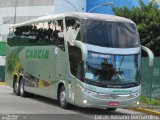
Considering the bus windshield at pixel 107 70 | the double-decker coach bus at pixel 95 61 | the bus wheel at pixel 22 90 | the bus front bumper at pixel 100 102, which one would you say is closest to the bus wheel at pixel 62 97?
the double-decker coach bus at pixel 95 61

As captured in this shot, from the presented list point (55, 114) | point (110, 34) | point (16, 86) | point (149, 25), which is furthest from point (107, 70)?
point (149, 25)

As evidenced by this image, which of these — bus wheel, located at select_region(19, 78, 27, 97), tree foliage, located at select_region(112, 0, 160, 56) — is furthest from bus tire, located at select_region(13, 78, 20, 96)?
tree foliage, located at select_region(112, 0, 160, 56)

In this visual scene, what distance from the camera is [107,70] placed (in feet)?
57.4

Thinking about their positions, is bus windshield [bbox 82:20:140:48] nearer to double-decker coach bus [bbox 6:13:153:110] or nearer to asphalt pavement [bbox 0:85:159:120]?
double-decker coach bus [bbox 6:13:153:110]

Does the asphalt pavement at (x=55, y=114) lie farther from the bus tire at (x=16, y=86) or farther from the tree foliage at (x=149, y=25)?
the tree foliage at (x=149, y=25)

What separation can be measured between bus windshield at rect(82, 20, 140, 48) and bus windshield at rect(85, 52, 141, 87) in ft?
1.60

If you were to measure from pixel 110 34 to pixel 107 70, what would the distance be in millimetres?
1392

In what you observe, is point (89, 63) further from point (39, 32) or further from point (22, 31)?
point (22, 31)

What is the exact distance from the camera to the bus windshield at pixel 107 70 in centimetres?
1745

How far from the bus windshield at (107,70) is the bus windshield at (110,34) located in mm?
487

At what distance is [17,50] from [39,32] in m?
3.95

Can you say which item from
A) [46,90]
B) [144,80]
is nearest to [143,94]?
[144,80]

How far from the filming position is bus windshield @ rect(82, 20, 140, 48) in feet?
58.1

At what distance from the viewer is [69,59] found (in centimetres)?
1852
